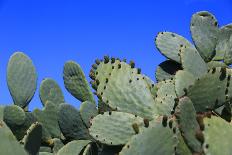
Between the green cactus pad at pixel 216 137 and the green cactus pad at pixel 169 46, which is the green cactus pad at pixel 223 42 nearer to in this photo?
the green cactus pad at pixel 169 46

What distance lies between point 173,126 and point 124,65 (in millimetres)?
599

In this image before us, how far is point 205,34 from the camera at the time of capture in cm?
303

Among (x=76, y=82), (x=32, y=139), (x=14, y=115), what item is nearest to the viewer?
(x=32, y=139)

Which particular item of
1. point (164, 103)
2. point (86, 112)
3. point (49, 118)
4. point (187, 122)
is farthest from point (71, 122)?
point (187, 122)

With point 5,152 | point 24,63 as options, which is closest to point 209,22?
point 24,63

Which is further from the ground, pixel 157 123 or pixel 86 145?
pixel 157 123

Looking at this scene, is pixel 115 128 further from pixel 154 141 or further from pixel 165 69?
pixel 165 69

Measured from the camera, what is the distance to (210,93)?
2.05 metres

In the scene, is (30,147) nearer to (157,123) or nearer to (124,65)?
(124,65)

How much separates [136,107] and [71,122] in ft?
1.99

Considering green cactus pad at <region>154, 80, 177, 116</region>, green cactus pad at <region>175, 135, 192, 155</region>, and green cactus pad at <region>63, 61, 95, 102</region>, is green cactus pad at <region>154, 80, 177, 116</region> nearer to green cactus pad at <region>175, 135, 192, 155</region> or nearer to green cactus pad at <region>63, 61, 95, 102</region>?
green cactus pad at <region>175, 135, 192, 155</region>

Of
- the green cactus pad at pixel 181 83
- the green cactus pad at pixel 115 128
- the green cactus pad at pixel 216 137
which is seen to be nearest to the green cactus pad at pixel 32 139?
the green cactus pad at pixel 115 128

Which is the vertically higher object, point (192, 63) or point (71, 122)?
point (192, 63)

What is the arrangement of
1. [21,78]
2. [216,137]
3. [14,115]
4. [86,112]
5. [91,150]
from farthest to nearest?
[21,78], [14,115], [86,112], [91,150], [216,137]
